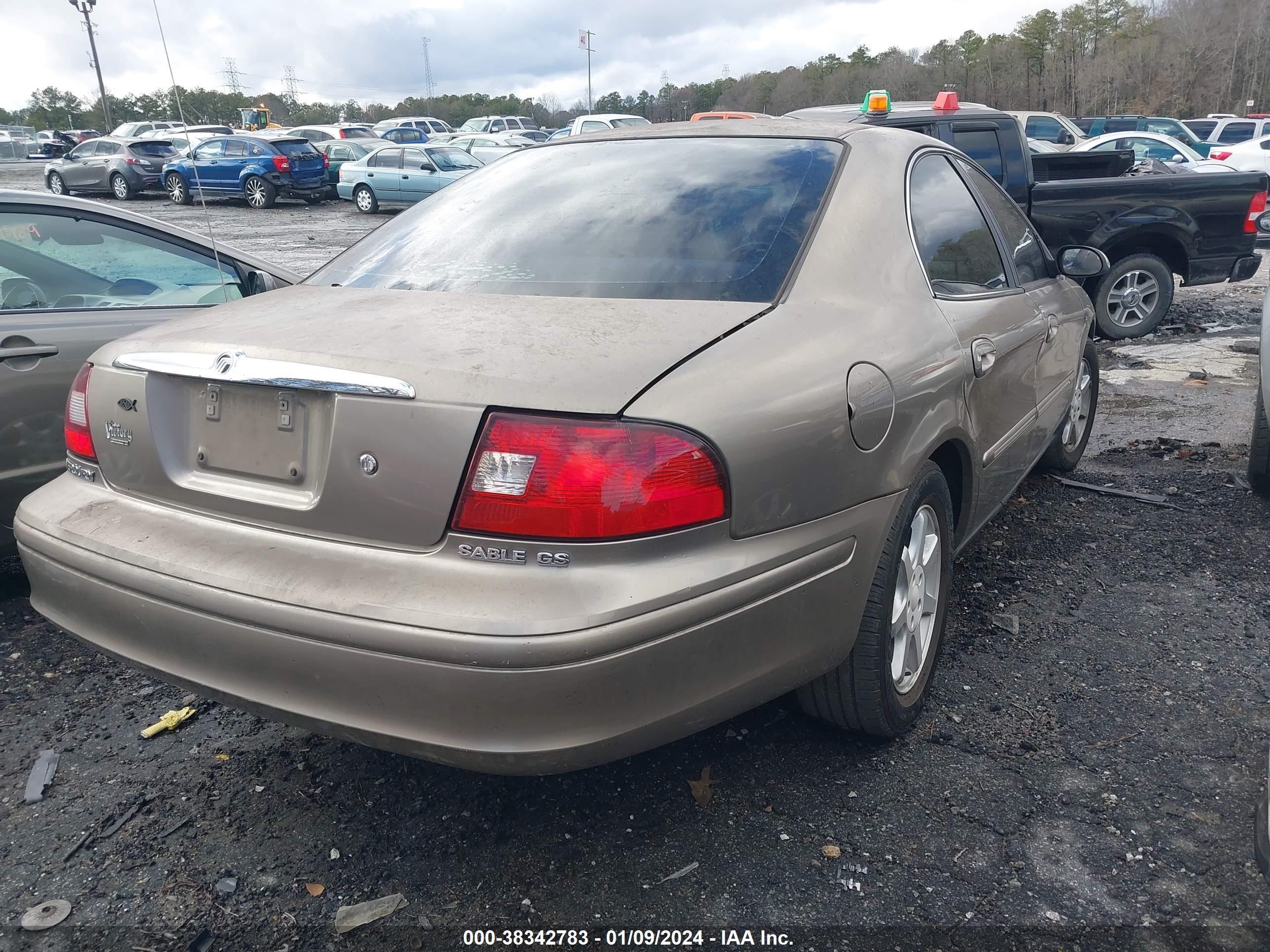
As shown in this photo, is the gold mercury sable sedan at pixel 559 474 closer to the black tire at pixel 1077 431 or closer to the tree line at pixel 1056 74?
the black tire at pixel 1077 431

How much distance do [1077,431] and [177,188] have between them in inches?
899

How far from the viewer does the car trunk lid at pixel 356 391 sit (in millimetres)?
1870

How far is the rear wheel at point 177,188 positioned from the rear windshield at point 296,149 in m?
2.45

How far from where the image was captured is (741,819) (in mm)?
2408

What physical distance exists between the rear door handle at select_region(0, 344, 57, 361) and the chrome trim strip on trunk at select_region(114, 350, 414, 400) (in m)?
1.50

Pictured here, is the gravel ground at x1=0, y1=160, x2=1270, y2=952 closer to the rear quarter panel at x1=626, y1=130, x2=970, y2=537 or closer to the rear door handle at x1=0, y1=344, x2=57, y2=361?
the rear quarter panel at x1=626, y1=130, x2=970, y2=537

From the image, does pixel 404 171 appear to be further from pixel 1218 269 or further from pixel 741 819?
pixel 741 819

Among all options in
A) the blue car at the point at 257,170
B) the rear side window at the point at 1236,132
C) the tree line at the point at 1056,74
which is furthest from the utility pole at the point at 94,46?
the tree line at the point at 1056,74

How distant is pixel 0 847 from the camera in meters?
2.36

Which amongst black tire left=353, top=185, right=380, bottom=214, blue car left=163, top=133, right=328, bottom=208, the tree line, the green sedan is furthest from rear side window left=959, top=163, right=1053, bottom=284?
the tree line

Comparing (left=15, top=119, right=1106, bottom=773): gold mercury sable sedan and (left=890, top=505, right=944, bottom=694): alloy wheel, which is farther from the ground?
(left=15, top=119, right=1106, bottom=773): gold mercury sable sedan

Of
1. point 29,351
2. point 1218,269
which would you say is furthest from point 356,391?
point 1218,269

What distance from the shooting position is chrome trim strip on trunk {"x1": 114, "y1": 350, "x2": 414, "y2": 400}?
Answer: 1.90 metres

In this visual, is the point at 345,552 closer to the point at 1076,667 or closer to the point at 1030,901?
the point at 1030,901
